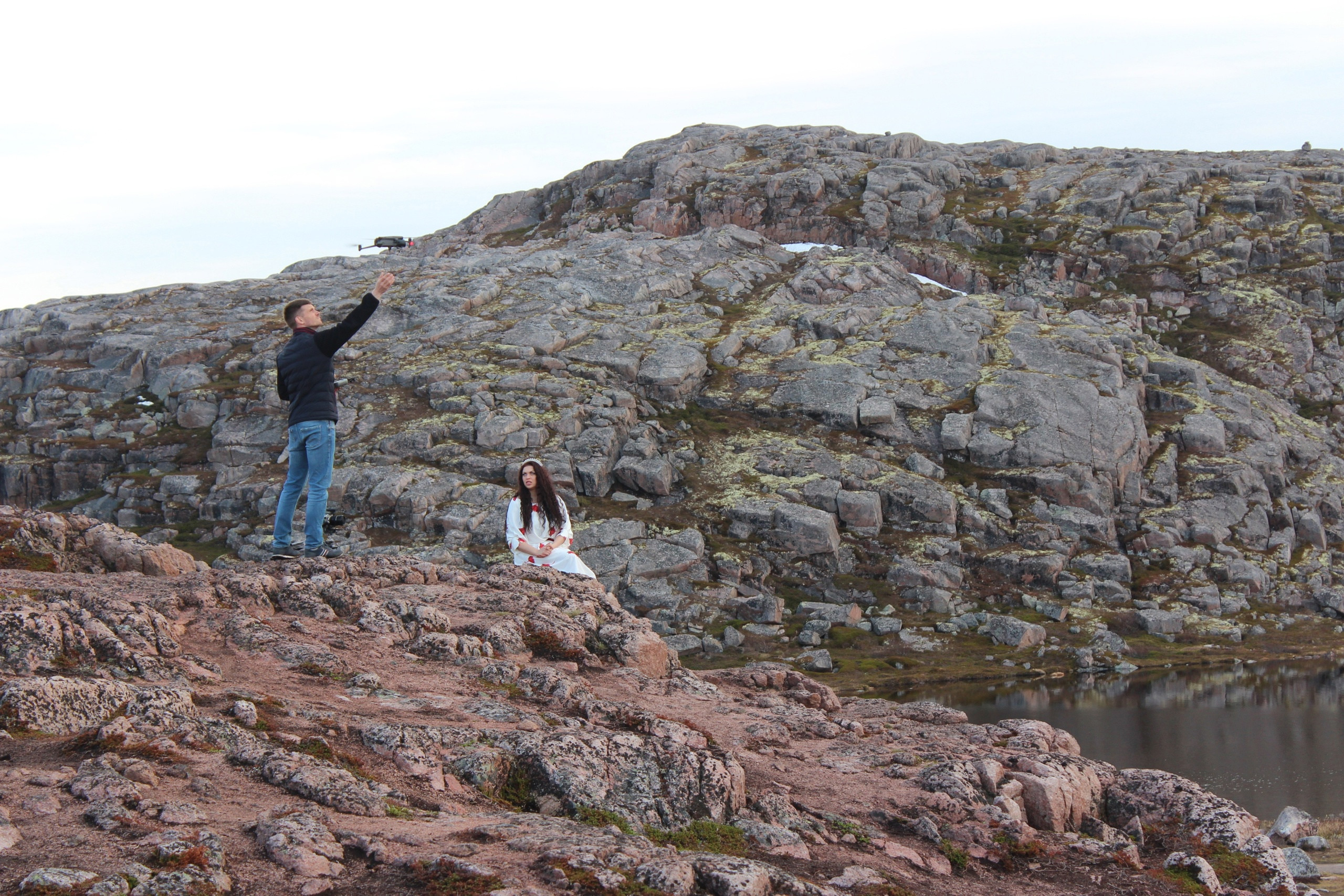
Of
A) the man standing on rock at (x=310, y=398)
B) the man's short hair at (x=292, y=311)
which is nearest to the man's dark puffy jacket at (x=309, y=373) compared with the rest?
the man standing on rock at (x=310, y=398)

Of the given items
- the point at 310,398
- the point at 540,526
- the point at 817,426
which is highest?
the point at 310,398

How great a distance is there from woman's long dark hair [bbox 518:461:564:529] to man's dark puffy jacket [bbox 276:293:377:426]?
525 centimetres

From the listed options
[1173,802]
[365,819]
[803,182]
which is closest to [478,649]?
[365,819]

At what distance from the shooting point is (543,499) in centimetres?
2497

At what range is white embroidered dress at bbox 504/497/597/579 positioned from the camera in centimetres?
2538

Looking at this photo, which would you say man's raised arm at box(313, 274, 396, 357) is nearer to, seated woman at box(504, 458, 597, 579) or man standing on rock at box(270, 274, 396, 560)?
man standing on rock at box(270, 274, 396, 560)

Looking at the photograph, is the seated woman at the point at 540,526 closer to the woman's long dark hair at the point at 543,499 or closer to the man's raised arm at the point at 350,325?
the woman's long dark hair at the point at 543,499

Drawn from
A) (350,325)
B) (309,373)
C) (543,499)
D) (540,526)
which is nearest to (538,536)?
(540,526)

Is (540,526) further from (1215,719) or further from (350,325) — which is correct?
(1215,719)

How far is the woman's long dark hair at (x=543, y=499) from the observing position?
80.3ft

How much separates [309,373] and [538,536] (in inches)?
309

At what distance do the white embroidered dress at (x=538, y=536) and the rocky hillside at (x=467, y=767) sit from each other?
4.85 ft

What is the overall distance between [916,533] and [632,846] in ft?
239

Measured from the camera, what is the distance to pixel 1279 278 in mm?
127000
